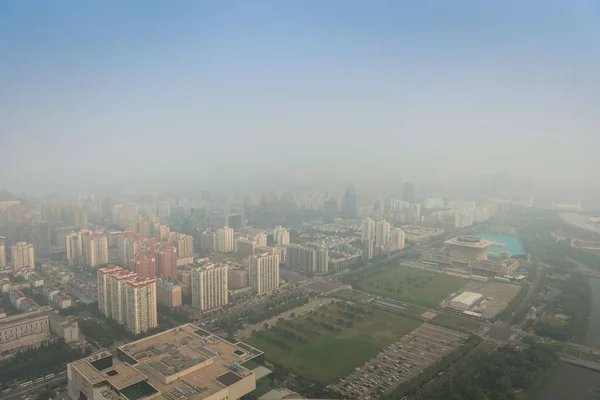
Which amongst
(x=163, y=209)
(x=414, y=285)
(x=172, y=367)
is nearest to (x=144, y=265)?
(x=163, y=209)

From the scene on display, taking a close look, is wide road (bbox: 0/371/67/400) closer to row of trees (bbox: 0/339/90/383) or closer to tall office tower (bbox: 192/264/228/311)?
row of trees (bbox: 0/339/90/383)

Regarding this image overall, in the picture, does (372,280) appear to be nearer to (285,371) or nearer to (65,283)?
(285,371)

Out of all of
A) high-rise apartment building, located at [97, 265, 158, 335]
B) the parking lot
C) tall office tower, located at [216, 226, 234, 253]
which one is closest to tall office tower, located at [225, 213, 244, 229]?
tall office tower, located at [216, 226, 234, 253]

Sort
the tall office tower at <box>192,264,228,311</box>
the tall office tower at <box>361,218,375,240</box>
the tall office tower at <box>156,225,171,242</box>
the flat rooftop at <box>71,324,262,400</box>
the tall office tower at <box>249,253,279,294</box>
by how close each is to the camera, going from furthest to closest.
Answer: the tall office tower at <box>361,218,375,240</box>
the tall office tower at <box>156,225,171,242</box>
the tall office tower at <box>249,253,279,294</box>
the tall office tower at <box>192,264,228,311</box>
the flat rooftop at <box>71,324,262,400</box>

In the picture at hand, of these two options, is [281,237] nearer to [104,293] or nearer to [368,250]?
[368,250]

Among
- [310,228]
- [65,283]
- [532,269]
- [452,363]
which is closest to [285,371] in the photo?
[452,363]

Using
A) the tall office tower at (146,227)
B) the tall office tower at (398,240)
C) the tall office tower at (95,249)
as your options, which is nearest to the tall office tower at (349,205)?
the tall office tower at (398,240)

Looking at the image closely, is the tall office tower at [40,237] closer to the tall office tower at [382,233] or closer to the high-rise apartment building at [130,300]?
the high-rise apartment building at [130,300]
